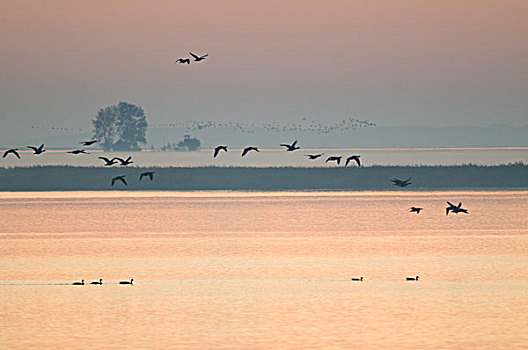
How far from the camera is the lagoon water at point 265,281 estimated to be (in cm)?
2100

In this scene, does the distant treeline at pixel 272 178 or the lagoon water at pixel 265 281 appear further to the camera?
the distant treeline at pixel 272 178

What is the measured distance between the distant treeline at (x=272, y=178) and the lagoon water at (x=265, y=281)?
37745 mm

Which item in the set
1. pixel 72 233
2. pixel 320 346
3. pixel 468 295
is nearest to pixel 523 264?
pixel 468 295

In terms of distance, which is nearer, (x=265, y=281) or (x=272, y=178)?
(x=265, y=281)

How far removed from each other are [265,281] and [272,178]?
233ft

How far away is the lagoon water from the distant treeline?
37.7m

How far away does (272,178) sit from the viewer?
99.4 m

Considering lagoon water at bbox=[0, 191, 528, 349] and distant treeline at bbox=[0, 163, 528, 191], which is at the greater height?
distant treeline at bbox=[0, 163, 528, 191]

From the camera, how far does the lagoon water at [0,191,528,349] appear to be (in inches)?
827

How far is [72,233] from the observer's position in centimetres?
4616

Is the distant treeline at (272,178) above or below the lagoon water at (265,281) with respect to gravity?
above

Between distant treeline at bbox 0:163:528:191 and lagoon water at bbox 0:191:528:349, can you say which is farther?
distant treeline at bbox 0:163:528:191

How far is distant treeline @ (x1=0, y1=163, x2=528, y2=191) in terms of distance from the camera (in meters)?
→ 94.1

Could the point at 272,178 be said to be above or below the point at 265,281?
above
